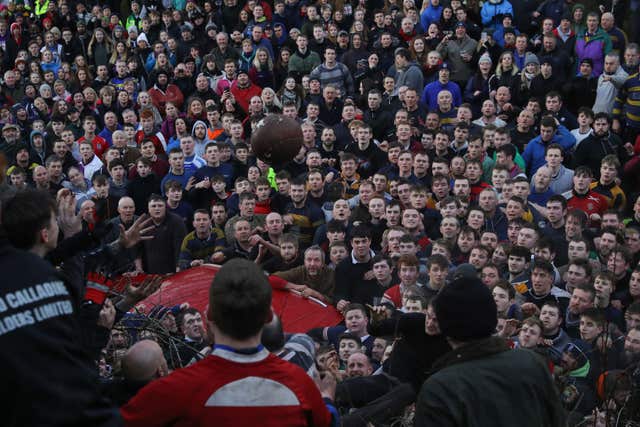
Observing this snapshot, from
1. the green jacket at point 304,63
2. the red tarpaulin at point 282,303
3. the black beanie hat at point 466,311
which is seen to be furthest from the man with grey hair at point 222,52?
the black beanie hat at point 466,311

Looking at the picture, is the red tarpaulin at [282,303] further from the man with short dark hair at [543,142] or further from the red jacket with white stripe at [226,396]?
the red jacket with white stripe at [226,396]

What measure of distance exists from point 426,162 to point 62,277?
26.2 feet

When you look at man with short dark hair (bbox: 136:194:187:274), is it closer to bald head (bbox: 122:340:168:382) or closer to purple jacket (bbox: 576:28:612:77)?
purple jacket (bbox: 576:28:612:77)

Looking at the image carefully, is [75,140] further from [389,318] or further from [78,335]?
[78,335]

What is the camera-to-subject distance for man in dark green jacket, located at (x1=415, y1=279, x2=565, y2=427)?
3.10 metres

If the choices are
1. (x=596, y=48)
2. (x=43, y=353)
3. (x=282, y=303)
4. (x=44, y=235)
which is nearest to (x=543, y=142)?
(x=596, y=48)

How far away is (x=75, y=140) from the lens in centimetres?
1407

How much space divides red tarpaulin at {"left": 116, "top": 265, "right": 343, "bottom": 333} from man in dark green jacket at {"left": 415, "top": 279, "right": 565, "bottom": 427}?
4.44m

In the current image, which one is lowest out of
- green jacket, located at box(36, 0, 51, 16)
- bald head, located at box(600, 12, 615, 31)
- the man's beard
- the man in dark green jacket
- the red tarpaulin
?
the man's beard

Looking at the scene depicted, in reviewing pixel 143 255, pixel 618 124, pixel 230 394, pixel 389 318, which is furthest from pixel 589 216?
pixel 230 394

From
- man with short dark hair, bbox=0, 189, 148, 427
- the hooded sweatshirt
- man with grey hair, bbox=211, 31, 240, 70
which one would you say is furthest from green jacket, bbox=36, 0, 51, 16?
man with short dark hair, bbox=0, 189, 148, 427

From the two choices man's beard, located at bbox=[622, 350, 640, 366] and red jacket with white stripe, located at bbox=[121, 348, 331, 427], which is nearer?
red jacket with white stripe, located at bbox=[121, 348, 331, 427]

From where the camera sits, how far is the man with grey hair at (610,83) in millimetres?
11992

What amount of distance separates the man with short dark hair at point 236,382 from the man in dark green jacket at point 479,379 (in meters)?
0.44
